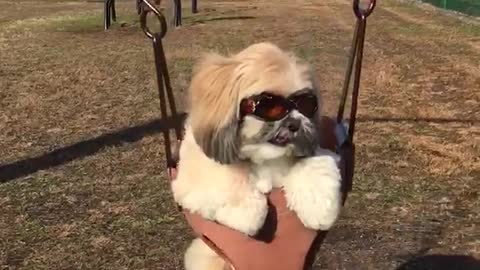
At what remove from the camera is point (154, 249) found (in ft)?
13.0

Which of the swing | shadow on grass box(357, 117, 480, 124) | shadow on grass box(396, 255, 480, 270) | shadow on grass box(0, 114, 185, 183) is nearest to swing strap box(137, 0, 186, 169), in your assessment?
the swing

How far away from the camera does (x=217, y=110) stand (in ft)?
7.07

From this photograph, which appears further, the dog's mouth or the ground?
the ground

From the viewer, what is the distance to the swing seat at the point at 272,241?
2.35 m

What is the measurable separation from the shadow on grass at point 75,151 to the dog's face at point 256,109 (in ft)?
9.78

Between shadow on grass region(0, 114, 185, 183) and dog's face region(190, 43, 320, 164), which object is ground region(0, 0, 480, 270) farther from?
dog's face region(190, 43, 320, 164)

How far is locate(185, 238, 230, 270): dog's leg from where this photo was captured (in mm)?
2447

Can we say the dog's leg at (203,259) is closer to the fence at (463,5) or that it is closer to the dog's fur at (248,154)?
the dog's fur at (248,154)

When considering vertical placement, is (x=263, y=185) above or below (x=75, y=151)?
above

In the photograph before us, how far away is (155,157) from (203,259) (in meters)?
2.99

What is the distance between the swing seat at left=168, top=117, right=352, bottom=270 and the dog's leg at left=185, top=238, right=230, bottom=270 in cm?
6

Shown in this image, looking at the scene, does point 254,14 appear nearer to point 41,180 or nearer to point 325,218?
point 41,180

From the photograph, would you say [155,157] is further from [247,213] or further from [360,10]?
[247,213]

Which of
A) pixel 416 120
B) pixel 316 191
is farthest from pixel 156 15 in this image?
pixel 416 120
